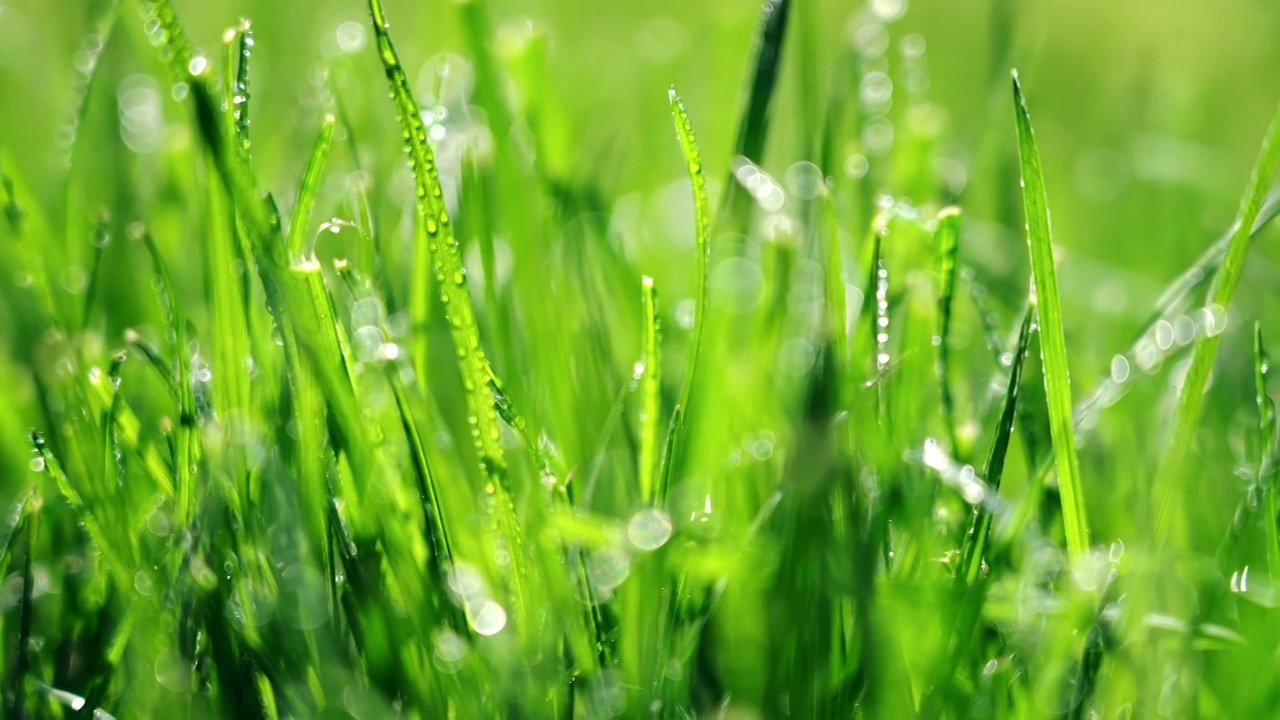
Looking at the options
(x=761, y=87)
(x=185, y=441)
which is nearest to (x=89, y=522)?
(x=185, y=441)

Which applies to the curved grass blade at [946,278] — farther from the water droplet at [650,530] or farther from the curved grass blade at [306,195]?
the curved grass blade at [306,195]

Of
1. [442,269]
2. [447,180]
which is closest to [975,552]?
[442,269]

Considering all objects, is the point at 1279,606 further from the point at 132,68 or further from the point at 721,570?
the point at 132,68

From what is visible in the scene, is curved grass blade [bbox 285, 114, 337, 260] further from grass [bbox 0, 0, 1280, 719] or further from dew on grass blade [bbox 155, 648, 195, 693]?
dew on grass blade [bbox 155, 648, 195, 693]

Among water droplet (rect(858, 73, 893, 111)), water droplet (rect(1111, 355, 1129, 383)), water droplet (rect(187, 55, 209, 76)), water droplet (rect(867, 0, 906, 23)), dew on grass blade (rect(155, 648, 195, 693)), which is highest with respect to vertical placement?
water droplet (rect(858, 73, 893, 111))

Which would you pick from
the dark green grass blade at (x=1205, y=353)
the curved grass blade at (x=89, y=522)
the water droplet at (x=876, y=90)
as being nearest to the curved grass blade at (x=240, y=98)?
the curved grass blade at (x=89, y=522)

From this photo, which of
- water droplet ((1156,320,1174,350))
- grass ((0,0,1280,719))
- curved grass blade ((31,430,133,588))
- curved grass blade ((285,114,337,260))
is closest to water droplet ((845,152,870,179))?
grass ((0,0,1280,719))
